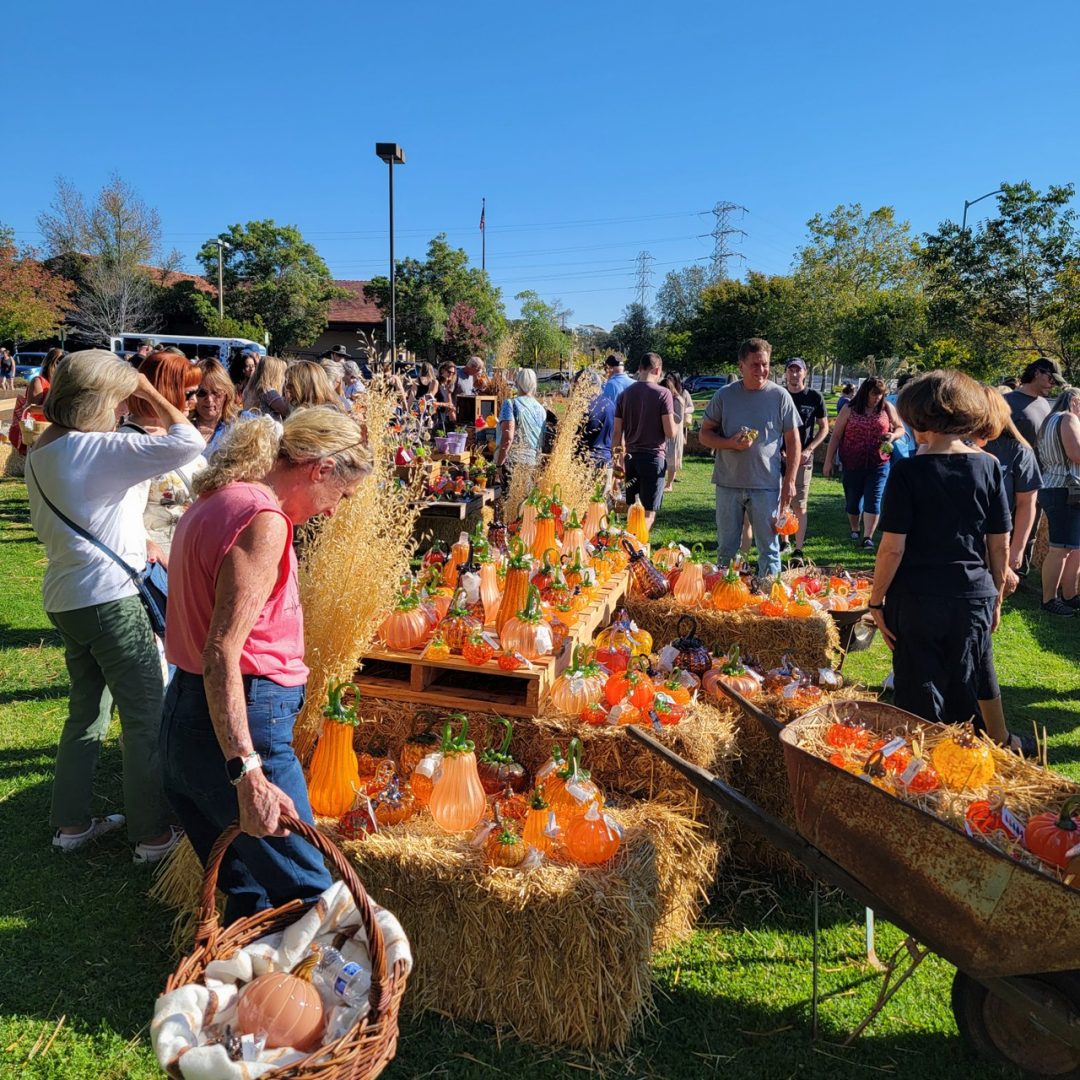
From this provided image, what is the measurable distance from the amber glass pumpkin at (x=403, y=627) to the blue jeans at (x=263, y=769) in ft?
3.60

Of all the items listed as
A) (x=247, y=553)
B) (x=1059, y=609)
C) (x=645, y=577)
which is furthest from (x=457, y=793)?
(x=1059, y=609)

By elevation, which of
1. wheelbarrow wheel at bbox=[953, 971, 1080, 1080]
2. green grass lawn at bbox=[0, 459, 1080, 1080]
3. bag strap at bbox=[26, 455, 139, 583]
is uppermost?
bag strap at bbox=[26, 455, 139, 583]

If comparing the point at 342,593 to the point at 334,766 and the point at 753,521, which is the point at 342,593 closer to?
the point at 334,766

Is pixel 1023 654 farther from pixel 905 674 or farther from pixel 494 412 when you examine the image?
pixel 494 412

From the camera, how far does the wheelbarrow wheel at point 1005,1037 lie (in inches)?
82.1

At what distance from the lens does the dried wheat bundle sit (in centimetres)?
278

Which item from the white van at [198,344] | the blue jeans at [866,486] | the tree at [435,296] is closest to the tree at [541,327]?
the tree at [435,296]

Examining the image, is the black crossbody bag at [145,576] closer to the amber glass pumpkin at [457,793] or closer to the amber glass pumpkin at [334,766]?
the amber glass pumpkin at [334,766]

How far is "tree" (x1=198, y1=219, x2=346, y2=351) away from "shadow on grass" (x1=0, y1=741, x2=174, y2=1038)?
125 feet

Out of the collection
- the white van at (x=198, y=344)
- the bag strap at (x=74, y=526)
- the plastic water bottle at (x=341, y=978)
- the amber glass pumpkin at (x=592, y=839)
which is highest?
the white van at (x=198, y=344)

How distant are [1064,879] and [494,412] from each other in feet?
34.3

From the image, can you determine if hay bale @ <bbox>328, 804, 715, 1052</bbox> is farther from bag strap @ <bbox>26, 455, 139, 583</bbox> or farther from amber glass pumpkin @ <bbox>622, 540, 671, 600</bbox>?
amber glass pumpkin @ <bbox>622, 540, 671, 600</bbox>

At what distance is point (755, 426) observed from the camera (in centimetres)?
505

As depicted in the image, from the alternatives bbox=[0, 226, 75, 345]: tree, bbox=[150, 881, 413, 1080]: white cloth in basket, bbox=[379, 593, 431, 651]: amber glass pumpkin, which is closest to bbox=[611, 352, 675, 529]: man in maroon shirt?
bbox=[379, 593, 431, 651]: amber glass pumpkin
